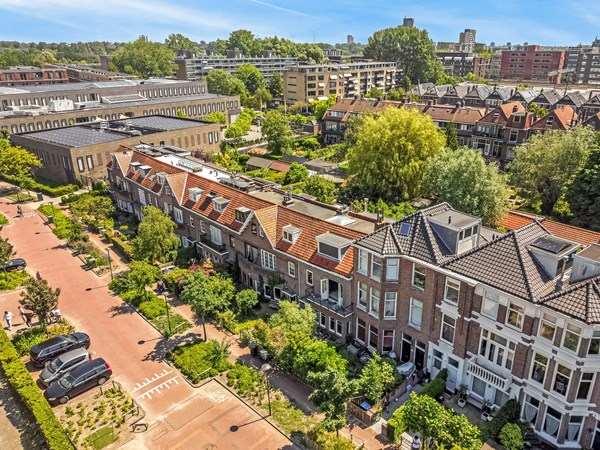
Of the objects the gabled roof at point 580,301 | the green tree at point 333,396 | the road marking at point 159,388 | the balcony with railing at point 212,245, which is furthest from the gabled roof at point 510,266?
the balcony with railing at point 212,245

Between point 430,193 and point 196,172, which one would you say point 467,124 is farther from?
point 196,172

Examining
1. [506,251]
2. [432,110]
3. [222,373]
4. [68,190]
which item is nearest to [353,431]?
[222,373]

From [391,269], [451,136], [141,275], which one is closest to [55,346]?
[141,275]

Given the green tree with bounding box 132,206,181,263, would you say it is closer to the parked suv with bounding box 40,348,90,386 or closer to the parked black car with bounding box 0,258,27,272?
the parked suv with bounding box 40,348,90,386

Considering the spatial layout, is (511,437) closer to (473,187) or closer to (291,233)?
(291,233)

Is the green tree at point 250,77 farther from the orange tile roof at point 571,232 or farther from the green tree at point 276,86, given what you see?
the orange tile roof at point 571,232
